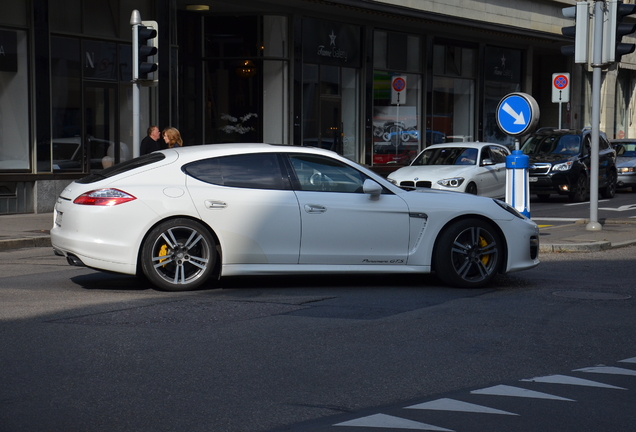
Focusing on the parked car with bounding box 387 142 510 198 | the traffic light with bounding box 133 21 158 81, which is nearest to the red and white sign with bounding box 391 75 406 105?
the parked car with bounding box 387 142 510 198

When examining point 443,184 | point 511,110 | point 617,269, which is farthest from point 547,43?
point 617,269

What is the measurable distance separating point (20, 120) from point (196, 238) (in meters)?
10.9

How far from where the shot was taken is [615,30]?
1501 centimetres

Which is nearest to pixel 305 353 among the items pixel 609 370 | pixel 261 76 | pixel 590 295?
pixel 609 370

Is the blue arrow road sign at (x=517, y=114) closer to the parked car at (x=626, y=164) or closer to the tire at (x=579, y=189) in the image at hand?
the tire at (x=579, y=189)

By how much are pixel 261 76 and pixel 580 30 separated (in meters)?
10.7

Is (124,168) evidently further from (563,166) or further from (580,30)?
(563,166)

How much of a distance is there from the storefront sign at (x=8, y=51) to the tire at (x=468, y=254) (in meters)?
11.7

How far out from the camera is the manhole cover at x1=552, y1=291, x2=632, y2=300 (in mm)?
9034

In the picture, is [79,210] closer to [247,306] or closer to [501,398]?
[247,306]

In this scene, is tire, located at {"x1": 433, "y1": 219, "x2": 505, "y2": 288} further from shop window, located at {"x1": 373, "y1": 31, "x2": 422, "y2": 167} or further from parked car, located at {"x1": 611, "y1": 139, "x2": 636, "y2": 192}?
parked car, located at {"x1": 611, "y1": 139, "x2": 636, "y2": 192}

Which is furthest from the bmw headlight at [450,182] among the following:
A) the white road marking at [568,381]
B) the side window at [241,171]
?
the white road marking at [568,381]

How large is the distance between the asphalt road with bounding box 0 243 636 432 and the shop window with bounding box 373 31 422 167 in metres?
18.2

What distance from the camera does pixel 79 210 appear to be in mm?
8836
